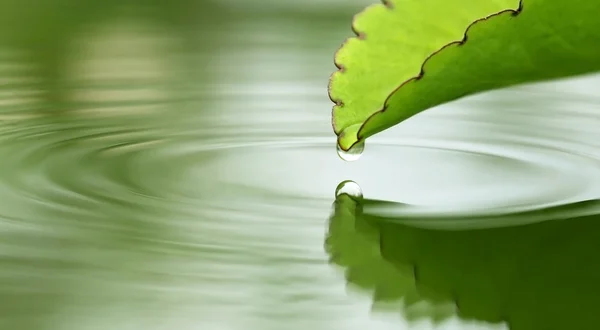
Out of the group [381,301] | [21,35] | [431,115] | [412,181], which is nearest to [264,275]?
[381,301]

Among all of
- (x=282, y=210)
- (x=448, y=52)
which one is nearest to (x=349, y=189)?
(x=282, y=210)

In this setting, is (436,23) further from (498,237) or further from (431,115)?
(431,115)

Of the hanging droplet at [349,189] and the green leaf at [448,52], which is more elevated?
the hanging droplet at [349,189]

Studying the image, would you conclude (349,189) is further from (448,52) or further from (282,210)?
(448,52)

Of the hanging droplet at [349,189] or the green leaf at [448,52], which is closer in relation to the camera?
the green leaf at [448,52]

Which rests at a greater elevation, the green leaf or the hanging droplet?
the hanging droplet

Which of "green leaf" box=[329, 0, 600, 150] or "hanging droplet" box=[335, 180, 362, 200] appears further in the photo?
"hanging droplet" box=[335, 180, 362, 200]
